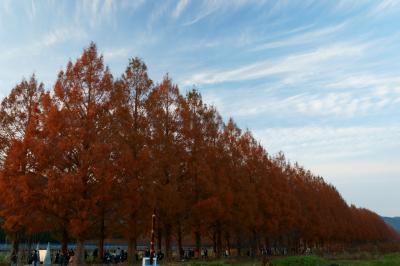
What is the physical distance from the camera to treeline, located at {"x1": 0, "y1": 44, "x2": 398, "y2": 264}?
1989 centimetres

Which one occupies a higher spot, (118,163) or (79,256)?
(118,163)

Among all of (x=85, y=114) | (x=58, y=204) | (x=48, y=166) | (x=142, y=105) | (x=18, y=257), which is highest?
Answer: (x=142, y=105)

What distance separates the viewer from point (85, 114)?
21781mm

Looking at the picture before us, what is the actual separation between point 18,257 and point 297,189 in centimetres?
3568

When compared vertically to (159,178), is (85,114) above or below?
above

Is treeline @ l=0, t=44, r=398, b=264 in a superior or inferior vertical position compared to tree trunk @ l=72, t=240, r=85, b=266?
superior

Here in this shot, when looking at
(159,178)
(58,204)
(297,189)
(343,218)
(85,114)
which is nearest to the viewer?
(58,204)

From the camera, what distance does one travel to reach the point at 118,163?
2086cm

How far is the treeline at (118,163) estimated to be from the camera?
1989 centimetres

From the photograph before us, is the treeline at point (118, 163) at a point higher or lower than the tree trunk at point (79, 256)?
higher

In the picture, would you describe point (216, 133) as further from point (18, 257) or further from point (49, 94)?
point (18, 257)

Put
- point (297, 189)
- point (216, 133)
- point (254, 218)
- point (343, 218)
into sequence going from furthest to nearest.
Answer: point (343, 218) < point (297, 189) < point (254, 218) < point (216, 133)

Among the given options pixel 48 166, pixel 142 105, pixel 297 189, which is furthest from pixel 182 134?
pixel 297 189

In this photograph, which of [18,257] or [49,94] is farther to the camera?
[18,257]
